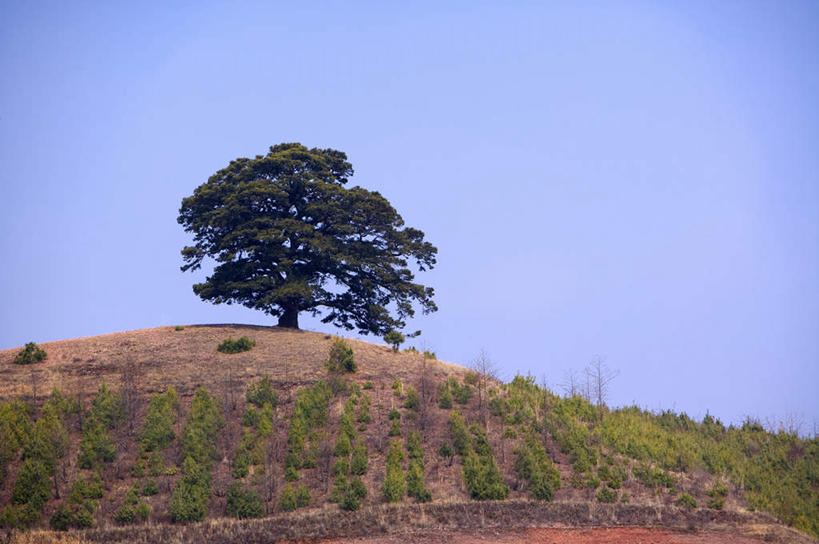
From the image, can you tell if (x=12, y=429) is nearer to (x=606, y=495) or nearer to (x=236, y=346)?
(x=236, y=346)

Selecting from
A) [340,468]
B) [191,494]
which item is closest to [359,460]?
[340,468]

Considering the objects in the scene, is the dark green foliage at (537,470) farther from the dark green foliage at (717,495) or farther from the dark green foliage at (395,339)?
the dark green foliage at (395,339)

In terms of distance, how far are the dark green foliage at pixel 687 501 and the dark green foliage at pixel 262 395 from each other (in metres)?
17.3

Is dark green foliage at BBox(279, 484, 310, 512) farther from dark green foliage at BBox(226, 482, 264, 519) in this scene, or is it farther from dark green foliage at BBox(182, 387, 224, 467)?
dark green foliage at BBox(182, 387, 224, 467)

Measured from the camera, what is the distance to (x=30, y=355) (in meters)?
38.2

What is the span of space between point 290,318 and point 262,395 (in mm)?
10759

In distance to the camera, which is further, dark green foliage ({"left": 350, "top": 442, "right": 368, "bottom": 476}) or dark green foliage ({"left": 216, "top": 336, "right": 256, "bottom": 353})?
dark green foliage ({"left": 216, "top": 336, "right": 256, "bottom": 353})

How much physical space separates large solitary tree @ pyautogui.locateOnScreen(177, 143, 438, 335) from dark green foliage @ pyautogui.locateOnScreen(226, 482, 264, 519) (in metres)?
16.4

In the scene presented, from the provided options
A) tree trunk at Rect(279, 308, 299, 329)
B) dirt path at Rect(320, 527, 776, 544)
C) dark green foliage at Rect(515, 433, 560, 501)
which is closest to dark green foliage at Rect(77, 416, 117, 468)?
dirt path at Rect(320, 527, 776, 544)

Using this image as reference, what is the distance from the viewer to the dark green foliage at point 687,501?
29.0 meters

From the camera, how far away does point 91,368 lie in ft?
122

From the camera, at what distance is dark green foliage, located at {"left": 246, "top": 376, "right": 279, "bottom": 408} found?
Answer: 34.2m

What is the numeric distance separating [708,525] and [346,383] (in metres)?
16.9

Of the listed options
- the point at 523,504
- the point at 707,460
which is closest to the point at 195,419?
the point at 523,504
